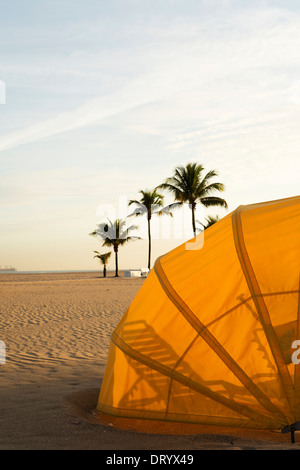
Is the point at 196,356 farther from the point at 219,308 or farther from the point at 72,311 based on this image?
the point at 72,311

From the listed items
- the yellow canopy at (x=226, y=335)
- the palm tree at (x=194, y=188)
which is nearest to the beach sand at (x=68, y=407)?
the yellow canopy at (x=226, y=335)

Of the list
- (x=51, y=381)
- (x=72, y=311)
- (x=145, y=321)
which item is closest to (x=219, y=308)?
(x=145, y=321)

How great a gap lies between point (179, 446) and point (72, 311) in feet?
42.0

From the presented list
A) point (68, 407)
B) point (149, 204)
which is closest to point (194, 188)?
point (149, 204)

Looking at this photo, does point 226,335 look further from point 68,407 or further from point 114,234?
point 114,234

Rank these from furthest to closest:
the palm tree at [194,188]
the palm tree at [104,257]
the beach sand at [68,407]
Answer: the palm tree at [104,257], the palm tree at [194,188], the beach sand at [68,407]

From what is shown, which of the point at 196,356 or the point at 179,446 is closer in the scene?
the point at 179,446

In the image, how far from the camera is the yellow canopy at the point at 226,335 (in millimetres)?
4289

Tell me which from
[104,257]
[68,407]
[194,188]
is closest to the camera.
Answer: [68,407]

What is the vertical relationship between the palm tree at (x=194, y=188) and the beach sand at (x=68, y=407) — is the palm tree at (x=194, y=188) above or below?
above

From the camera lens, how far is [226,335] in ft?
14.7

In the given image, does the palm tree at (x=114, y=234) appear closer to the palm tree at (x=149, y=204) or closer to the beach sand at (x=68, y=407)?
the palm tree at (x=149, y=204)

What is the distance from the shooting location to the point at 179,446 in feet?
13.4

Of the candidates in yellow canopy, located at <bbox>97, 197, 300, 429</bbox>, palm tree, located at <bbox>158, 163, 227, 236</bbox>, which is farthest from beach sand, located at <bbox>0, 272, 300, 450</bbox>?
palm tree, located at <bbox>158, 163, 227, 236</bbox>
